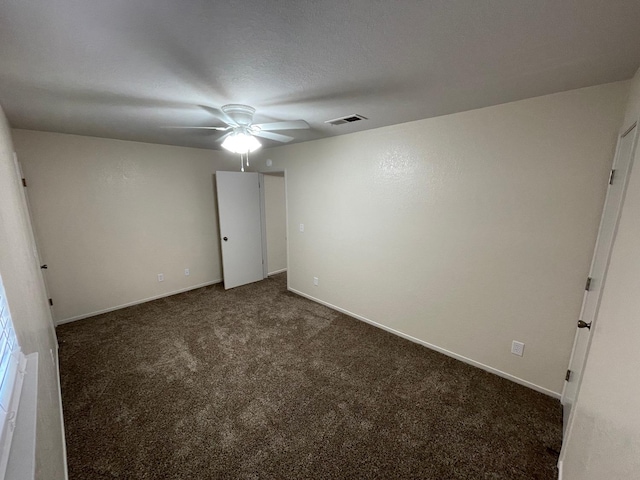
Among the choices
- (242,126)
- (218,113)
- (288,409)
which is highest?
(218,113)

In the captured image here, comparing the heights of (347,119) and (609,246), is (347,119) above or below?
above

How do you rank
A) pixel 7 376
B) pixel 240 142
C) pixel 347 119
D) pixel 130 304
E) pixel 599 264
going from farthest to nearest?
pixel 130 304 → pixel 347 119 → pixel 240 142 → pixel 599 264 → pixel 7 376

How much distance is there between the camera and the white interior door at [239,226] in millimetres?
4141

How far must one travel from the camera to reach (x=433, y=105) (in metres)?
2.03

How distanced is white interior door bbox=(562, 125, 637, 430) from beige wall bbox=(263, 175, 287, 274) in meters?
4.09

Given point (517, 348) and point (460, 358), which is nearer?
point (517, 348)

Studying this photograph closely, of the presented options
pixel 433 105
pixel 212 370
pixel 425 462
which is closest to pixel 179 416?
pixel 212 370

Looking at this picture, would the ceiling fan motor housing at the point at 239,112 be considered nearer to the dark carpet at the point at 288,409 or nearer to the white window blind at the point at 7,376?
the white window blind at the point at 7,376

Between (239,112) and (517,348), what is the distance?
2.98m

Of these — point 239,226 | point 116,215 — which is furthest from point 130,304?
point 239,226

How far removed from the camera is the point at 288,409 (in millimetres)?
1965

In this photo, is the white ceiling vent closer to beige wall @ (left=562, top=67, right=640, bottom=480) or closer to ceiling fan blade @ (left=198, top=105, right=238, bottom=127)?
ceiling fan blade @ (left=198, top=105, right=238, bottom=127)

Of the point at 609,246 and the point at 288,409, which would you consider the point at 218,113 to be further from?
the point at 609,246

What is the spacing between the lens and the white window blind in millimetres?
713
